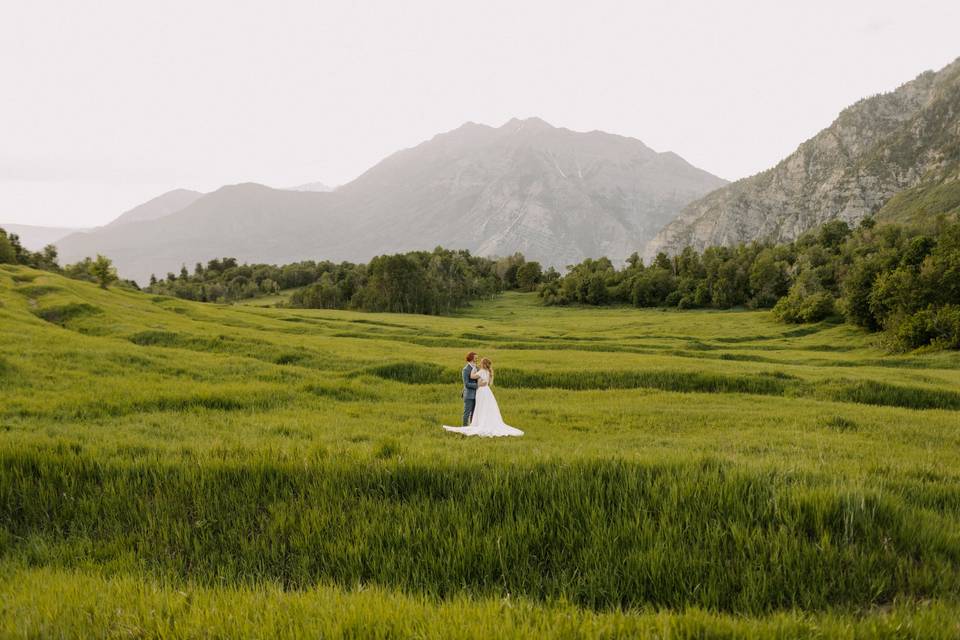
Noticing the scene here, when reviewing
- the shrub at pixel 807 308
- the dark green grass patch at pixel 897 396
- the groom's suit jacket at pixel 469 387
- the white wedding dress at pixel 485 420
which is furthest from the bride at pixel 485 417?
the shrub at pixel 807 308

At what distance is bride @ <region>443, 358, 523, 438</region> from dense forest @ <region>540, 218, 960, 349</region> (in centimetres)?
5671

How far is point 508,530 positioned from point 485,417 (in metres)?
10.5

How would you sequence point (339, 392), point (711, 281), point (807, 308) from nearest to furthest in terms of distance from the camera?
1. point (339, 392)
2. point (807, 308)
3. point (711, 281)

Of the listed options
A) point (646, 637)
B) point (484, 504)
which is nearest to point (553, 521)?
point (484, 504)

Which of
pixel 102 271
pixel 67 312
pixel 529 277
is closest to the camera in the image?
pixel 67 312

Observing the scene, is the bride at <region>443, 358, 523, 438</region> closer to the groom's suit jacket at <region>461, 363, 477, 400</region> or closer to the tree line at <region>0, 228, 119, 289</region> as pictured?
the groom's suit jacket at <region>461, 363, 477, 400</region>

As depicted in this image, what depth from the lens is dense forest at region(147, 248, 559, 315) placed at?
133 metres

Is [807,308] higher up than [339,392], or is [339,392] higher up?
[807,308]

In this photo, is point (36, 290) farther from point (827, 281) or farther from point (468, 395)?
point (827, 281)

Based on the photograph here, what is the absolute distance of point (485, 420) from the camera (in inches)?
599

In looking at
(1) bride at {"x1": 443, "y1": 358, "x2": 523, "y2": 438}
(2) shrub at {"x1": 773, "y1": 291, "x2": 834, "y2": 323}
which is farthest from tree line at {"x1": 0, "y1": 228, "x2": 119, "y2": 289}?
(2) shrub at {"x1": 773, "y1": 291, "x2": 834, "y2": 323}

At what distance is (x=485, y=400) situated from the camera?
1555 cm

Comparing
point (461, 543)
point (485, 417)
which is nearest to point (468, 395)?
point (485, 417)

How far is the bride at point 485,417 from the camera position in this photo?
→ 47.5 ft
